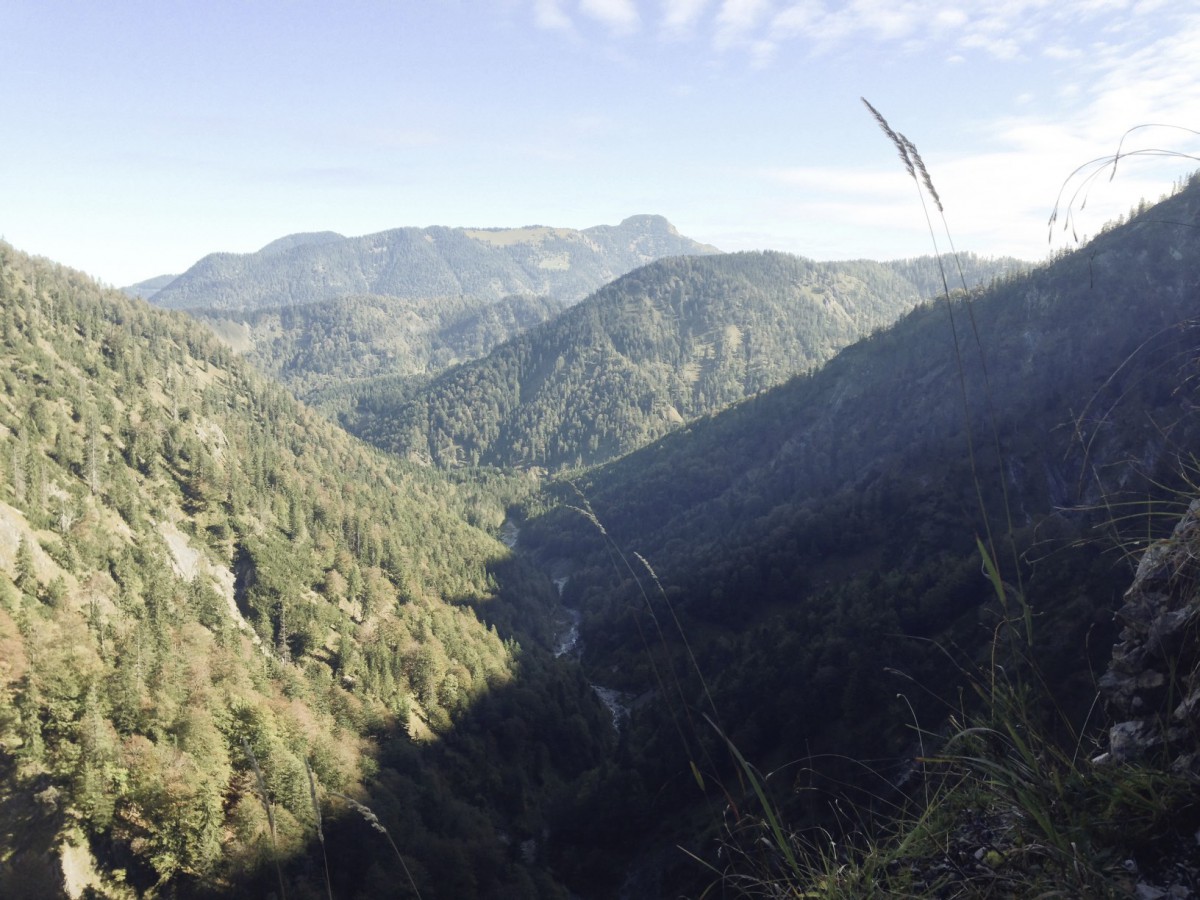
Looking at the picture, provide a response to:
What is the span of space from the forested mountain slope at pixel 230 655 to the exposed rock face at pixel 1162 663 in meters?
6.49

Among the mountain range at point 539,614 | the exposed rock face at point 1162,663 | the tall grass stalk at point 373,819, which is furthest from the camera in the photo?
the mountain range at point 539,614

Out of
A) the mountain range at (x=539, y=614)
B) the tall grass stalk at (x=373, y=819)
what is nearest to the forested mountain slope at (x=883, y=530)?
the mountain range at (x=539, y=614)

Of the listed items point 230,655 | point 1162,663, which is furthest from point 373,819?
point 230,655

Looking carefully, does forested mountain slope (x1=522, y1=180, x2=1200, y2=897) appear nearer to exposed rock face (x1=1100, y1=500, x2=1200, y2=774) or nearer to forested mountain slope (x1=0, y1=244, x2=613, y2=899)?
exposed rock face (x1=1100, y1=500, x2=1200, y2=774)

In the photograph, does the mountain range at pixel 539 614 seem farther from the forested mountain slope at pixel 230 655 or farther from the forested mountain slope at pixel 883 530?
the forested mountain slope at pixel 883 530

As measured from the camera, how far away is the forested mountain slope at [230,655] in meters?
38.5

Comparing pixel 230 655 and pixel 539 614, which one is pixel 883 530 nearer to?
pixel 539 614

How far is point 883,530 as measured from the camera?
11300 cm

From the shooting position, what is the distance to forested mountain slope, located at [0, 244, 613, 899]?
126 ft

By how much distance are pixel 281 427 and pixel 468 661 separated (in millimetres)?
108104

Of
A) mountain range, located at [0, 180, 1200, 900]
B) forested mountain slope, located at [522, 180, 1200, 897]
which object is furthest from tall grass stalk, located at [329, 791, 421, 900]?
forested mountain slope, located at [522, 180, 1200, 897]

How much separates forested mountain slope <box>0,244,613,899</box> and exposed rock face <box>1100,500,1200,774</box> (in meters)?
6.49

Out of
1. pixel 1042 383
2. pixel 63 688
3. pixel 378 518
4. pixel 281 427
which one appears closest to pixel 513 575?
pixel 378 518

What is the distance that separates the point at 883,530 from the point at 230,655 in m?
99.3
